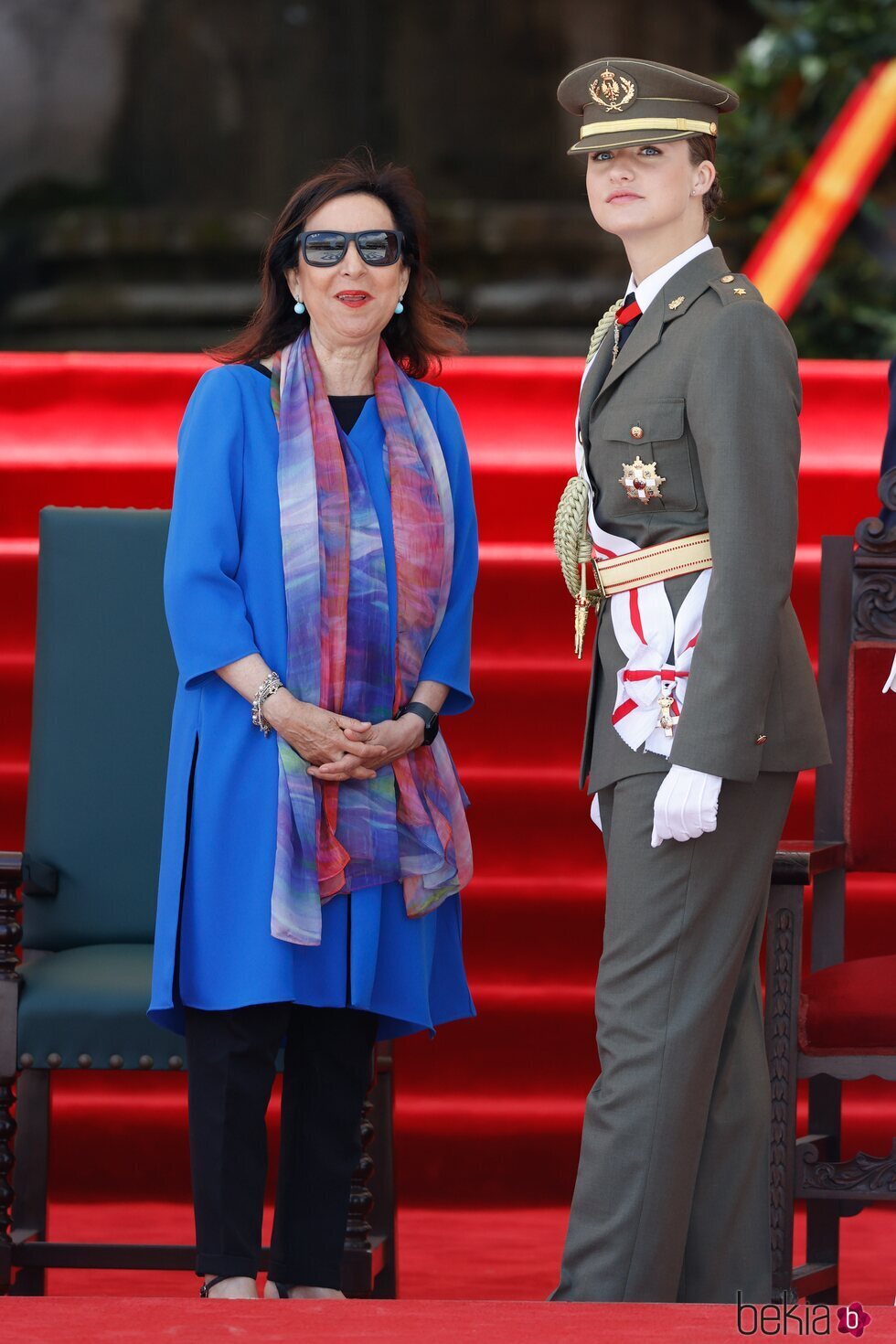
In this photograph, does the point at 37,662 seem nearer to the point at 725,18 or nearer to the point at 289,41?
the point at 289,41

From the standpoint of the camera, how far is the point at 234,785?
6.75 feet

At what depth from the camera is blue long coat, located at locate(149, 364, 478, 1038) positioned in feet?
6.68

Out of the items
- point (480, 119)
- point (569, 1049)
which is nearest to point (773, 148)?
point (480, 119)

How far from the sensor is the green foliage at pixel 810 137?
537cm

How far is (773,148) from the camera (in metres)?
5.43

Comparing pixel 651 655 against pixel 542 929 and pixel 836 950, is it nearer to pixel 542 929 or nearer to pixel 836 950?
pixel 836 950

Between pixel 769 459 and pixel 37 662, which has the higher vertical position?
pixel 769 459

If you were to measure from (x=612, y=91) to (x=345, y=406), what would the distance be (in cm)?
48

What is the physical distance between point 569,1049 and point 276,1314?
1.89 meters

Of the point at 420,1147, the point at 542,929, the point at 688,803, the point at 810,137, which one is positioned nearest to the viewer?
the point at 688,803

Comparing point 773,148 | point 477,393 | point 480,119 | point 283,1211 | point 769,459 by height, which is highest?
point 480,119

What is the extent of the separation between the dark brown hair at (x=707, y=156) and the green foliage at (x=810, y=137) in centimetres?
350

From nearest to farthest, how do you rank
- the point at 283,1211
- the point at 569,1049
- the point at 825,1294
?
1. the point at 283,1211
2. the point at 825,1294
3. the point at 569,1049

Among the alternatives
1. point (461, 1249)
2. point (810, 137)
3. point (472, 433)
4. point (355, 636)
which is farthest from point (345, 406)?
point (810, 137)
